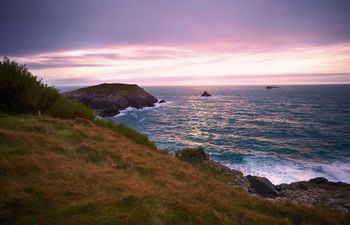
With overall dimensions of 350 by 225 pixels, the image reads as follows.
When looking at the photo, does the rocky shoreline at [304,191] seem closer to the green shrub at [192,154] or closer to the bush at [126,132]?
the green shrub at [192,154]

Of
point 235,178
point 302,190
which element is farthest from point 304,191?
point 235,178

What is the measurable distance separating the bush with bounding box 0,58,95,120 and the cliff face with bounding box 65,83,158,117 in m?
58.5

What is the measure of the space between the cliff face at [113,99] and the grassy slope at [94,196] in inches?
2906

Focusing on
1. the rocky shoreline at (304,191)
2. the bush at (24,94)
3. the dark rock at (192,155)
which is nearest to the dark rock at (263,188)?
the rocky shoreline at (304,191)

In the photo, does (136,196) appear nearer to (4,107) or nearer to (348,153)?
(4,107)

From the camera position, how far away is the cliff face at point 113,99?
305 feet

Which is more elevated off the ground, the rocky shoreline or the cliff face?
the cliff face

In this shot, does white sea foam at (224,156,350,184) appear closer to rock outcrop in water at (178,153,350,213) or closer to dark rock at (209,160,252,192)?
rock outcrop in water at (178,153,350,213)

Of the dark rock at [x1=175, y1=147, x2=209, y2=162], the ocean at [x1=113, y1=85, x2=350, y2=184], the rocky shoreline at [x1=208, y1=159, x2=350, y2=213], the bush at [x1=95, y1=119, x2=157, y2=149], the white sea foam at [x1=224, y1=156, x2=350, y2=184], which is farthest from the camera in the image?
the ocean at [x1=113, y1=85, x2=350, y2=184]

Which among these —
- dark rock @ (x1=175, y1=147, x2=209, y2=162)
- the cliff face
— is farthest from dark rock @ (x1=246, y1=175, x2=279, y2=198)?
the cliff face

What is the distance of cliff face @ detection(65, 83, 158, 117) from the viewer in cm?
9281

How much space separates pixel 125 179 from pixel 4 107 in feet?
60.5

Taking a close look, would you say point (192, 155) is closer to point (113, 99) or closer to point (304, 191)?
point (304, 191)

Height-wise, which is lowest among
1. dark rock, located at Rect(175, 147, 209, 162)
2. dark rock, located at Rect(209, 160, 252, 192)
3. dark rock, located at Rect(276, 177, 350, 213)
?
dark rock, located at Rect(276, 177, 350, 213)
